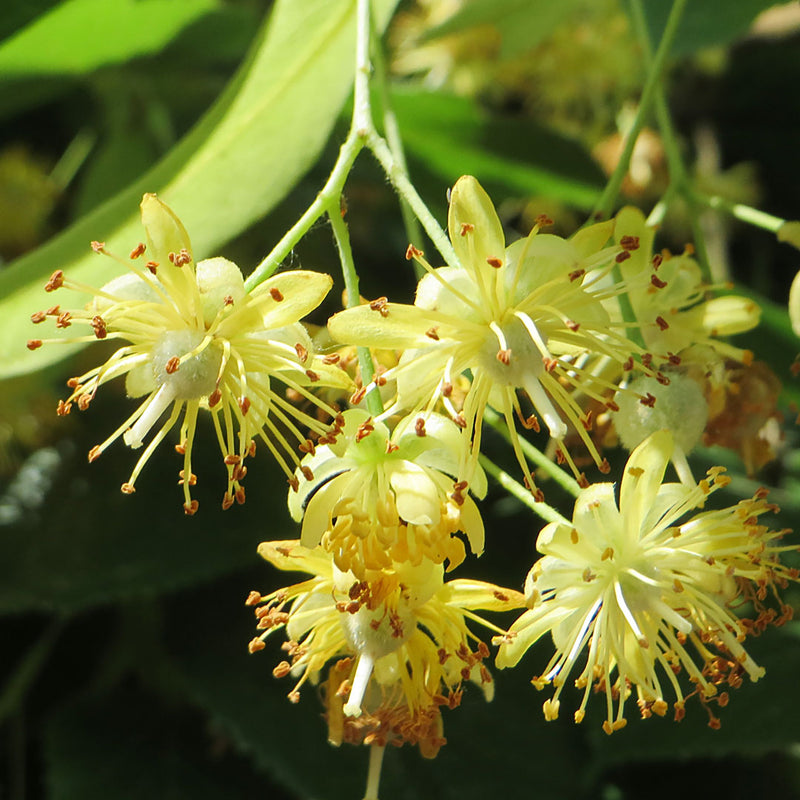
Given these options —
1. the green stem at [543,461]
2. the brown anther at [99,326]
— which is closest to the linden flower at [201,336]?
the brown anther at [99,326]

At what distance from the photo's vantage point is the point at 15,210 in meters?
1.42

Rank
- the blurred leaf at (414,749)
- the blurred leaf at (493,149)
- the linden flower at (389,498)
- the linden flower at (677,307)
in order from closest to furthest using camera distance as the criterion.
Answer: the linden flower at (389,498) → the linden flower at (677,307) → the blurred leaf at (414,749) → the blurred leaf at (493,149)

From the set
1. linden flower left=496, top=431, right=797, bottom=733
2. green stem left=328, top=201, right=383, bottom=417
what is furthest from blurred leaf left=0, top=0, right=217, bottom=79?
linden flower left=496, top=431, right=797, bottom=733

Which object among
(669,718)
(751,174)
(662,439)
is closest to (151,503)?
(669,718)

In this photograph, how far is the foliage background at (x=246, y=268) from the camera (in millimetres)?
862

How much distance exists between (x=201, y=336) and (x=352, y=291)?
3.9 inches

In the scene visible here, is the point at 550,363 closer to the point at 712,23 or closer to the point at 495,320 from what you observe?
the point at 495,320

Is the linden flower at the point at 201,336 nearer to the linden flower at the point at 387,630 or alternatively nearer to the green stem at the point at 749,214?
the linden flower at the point at 387,630

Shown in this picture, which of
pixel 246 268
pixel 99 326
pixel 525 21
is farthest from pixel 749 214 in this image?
pixel 246 268

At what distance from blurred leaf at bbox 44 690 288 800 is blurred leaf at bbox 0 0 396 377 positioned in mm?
563

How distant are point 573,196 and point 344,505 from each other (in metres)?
0.77

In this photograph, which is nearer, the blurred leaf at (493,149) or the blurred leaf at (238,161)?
the blurred leaf at (238,161)

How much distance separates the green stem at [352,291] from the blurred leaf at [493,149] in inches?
23.0

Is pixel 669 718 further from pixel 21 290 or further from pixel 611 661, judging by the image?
pixel 21 290
